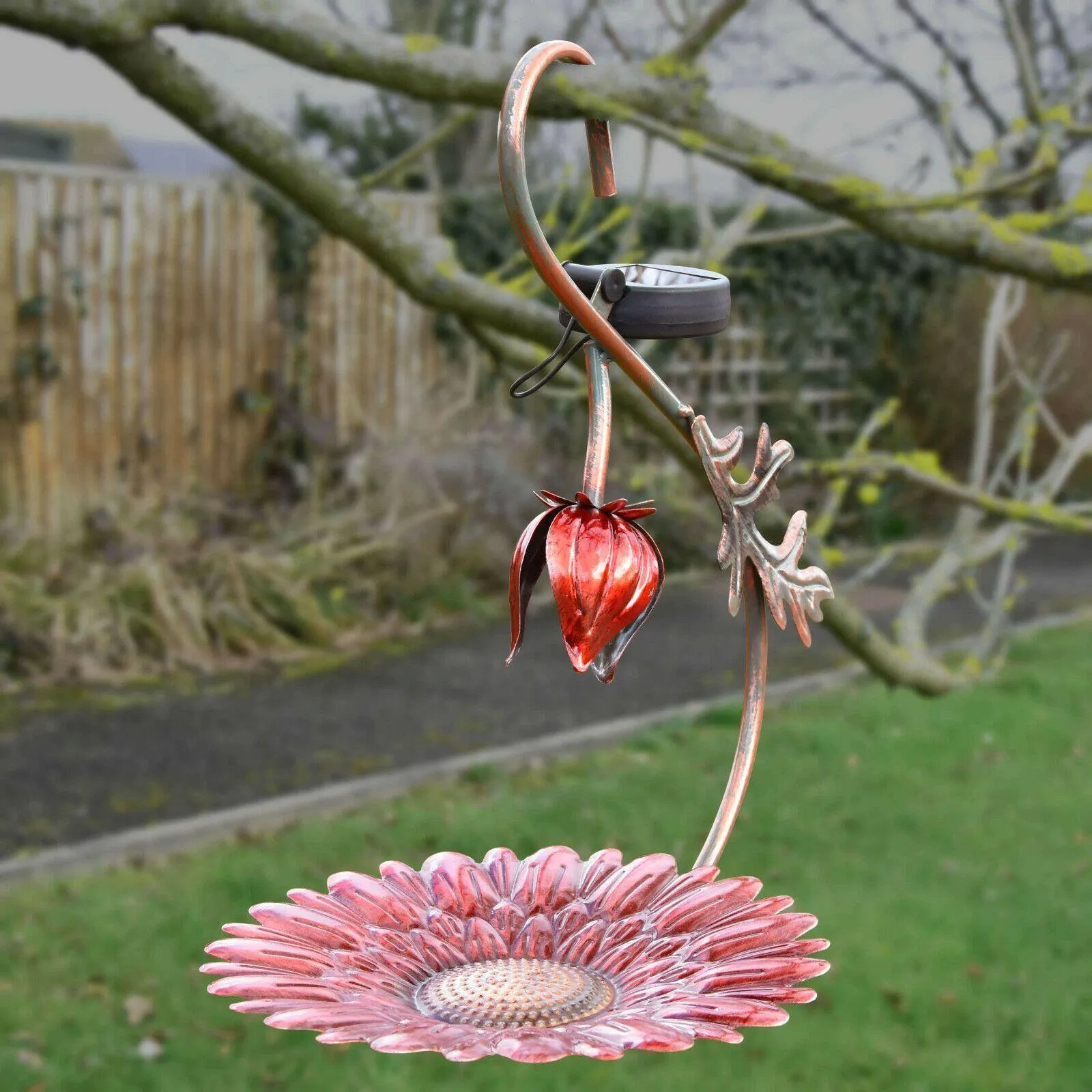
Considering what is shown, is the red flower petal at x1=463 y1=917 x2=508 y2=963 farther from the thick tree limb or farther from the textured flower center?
the thick tree limb

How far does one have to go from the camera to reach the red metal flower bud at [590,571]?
887 mm

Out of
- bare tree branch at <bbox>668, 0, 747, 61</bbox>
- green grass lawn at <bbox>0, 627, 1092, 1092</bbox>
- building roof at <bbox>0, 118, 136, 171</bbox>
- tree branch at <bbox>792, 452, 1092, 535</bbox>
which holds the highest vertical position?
building roof at <bbox>0, 118, 136, 171</bbox>

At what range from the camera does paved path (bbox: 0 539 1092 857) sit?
4363 mm

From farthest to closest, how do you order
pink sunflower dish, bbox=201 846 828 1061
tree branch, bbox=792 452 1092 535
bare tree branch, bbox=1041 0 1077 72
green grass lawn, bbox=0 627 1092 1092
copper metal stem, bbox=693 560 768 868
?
1. bare tree branch, bbox=1041 0 1077 72
2. green grass lawn, bbox=0 627 1092 1092
3. tree branch, bbox=792 452 1092 535
4. copper metal stem, bbox=693 560 768 868
5. pink sunflower dish, bbox=201 846 828 1061

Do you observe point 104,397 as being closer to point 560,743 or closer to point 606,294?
point 560,743

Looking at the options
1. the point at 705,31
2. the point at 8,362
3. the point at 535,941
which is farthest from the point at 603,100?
the point at 8,362

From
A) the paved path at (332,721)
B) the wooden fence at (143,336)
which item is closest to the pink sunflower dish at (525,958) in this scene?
the paved path at (332,721)

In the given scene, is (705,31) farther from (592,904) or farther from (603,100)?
(592,904)

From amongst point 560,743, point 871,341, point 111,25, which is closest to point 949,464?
point 871,341

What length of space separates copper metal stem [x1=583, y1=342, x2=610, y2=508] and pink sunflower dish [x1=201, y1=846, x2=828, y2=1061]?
0.32m

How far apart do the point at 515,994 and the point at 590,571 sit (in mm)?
288

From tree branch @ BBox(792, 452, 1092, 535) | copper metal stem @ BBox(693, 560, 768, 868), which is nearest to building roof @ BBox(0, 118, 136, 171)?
tree branch @ BBox(792, 452, 1092, 535)

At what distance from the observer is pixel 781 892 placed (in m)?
3.48

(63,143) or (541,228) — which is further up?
(63,143)
